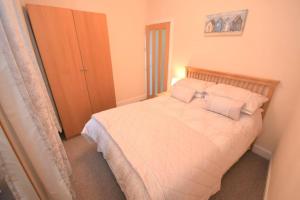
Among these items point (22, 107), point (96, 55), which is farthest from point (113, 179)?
point (96, 55)

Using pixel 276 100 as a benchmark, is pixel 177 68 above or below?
above

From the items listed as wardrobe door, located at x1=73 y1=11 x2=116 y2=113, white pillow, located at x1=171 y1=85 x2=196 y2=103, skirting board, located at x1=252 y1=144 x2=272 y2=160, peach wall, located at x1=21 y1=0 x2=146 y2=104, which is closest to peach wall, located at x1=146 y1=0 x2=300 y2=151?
skirting board, located at x1=252 y1=144 x2=272 y2=160

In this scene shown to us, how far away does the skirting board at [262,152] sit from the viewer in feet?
6.33

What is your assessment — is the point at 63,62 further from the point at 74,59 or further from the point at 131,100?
the point at 131,100

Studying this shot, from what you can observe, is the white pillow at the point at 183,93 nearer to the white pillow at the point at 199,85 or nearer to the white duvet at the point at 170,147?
the white pillow at the point at 199,85

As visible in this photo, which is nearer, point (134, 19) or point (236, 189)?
point (236, 189)

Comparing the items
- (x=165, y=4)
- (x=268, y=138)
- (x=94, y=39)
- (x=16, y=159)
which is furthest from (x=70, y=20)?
(x=268, y=138)

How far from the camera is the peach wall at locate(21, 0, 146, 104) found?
8.86 feet

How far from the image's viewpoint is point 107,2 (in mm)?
2697

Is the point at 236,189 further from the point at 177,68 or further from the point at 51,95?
the point at 51,95

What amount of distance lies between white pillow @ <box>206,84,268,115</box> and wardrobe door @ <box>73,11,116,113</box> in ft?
6.39

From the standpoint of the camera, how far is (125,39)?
3182mm

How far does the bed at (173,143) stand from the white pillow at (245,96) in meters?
0.11

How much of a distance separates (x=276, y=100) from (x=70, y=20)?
10.2ft
